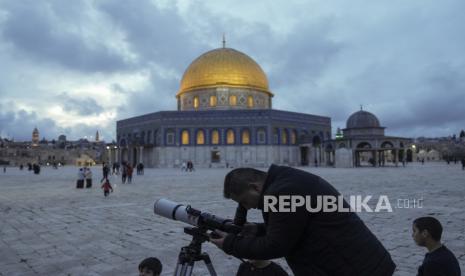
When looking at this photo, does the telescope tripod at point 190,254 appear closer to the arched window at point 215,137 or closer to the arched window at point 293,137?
the arched window at point 215,137

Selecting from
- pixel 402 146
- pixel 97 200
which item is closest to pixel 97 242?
pixel 97 200

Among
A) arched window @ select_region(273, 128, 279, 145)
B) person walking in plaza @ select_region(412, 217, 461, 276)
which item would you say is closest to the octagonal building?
arched window @ select_region(273, 128, 279, 145)

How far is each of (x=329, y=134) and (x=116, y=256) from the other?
177ft

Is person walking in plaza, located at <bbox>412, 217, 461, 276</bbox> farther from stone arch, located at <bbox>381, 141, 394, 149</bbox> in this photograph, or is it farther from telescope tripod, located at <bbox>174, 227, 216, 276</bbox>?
stone arch, located at <bbox>381, 141, 394, 149</bbox>

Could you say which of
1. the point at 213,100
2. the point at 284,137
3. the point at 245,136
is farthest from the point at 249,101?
the point at 284,137

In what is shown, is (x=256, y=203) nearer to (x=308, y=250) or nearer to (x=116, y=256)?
(x=308, y=250)

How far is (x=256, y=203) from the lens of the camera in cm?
209

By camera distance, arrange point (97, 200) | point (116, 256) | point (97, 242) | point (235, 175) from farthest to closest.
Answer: point (97, 200) < point (97, 242) < point (116, 256) < point (235, 175)

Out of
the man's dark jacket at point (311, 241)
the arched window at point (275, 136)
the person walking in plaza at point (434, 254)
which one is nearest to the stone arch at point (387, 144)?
the arched window at point (275, 136)

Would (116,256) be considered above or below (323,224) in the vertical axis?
below

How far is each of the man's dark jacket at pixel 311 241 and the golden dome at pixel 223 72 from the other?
4869cm

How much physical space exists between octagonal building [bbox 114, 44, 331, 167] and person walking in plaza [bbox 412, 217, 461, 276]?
43.3m

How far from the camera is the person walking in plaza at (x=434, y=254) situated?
105 inches

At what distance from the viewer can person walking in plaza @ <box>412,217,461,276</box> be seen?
2.67 m
